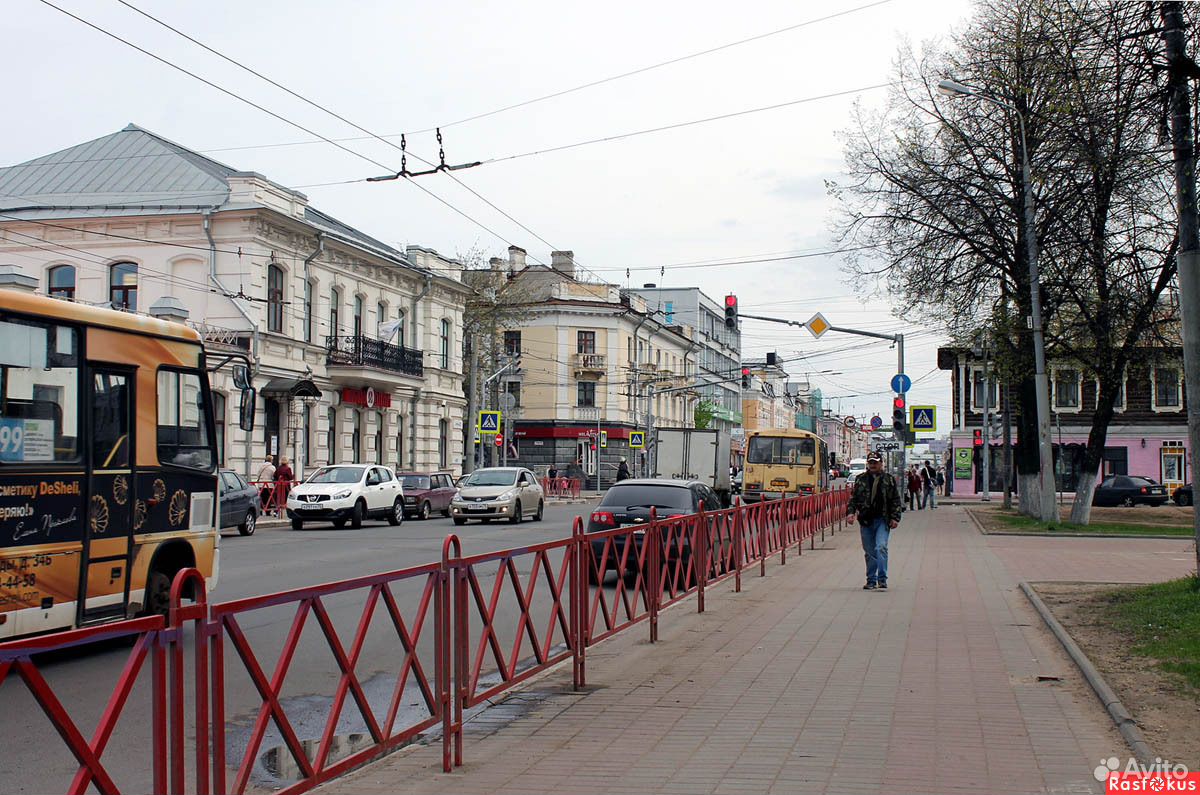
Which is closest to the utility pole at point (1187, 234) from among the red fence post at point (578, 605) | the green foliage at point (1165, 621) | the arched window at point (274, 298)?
the green foliage at point (1165, 621)

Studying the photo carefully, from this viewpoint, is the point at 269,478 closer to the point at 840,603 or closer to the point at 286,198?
the point at 286,198

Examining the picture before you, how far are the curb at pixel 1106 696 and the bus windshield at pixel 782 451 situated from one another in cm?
2929

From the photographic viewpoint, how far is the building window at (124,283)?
35.7 meters

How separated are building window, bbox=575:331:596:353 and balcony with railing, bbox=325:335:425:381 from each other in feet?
89.5

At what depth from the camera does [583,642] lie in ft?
28.7

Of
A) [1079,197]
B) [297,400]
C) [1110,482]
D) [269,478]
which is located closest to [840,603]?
[1079,197]

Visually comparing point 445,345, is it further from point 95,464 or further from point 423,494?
point 95,464

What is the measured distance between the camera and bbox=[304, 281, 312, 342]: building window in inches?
1517

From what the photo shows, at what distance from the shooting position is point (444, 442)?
166ft

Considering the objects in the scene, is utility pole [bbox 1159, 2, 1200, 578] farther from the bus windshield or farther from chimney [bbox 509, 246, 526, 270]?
chimney [bbox 509, 246, 526, 270]

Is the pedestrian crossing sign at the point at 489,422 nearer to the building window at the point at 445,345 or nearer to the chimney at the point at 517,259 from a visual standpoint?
the building window at the point at 445,345

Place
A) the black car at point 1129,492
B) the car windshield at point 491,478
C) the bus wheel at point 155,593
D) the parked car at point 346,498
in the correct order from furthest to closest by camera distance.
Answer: the black car at point 1129,492 < the car windshield at point 491,478 < the parked car at point 346,498 < the bus wheel at point 155,593

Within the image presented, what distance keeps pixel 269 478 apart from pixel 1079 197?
23.7 metres

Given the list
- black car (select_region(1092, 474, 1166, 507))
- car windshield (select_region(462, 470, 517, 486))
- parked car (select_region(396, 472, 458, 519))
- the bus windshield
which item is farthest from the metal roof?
black car (select_region(1092, 474, 1166, 507))
